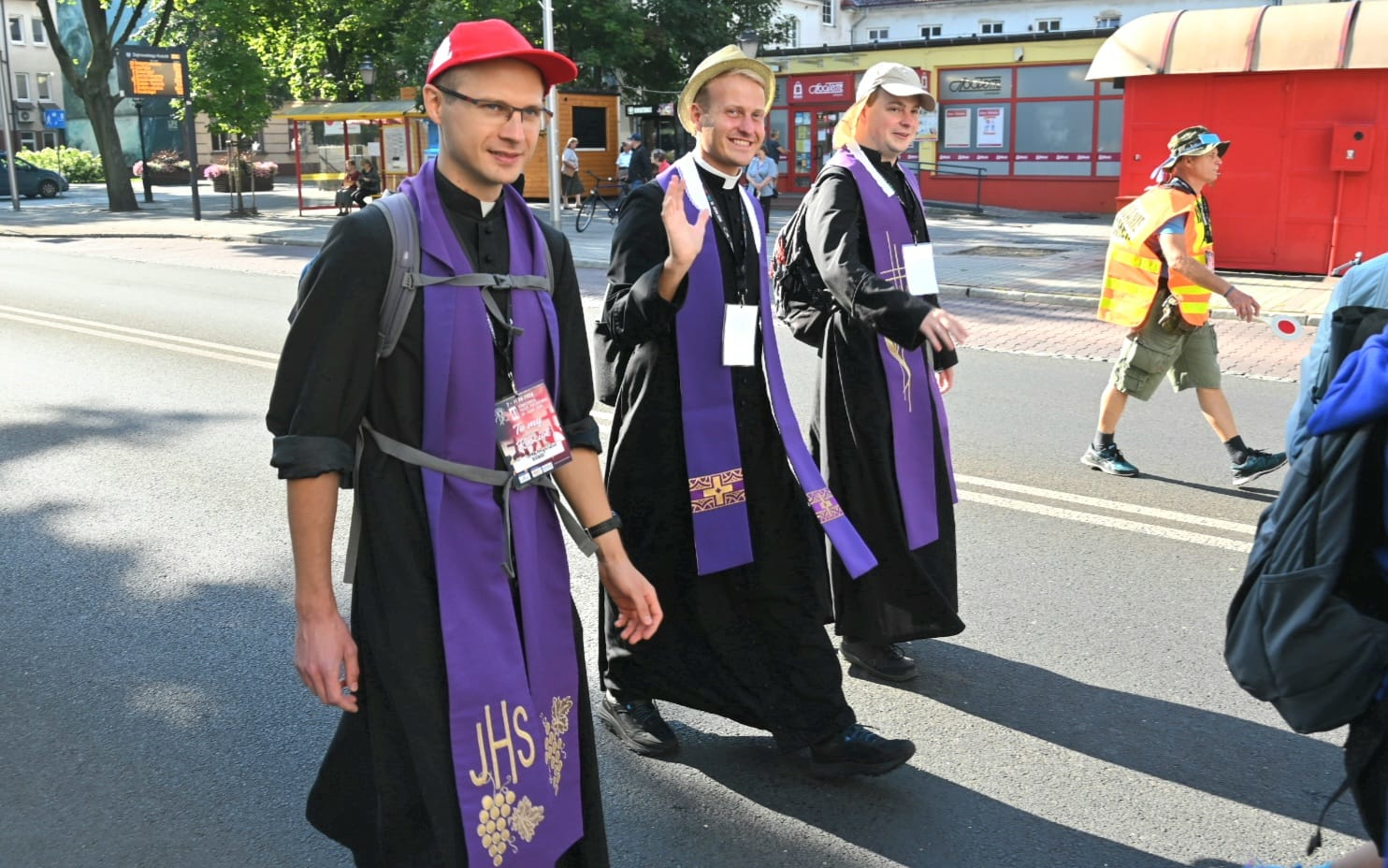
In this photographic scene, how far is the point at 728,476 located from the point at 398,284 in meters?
1.47

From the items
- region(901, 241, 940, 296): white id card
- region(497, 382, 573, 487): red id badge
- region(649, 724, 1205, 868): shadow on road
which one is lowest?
region(649, 724, 1205, 868): shadow on road

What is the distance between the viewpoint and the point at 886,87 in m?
4.03

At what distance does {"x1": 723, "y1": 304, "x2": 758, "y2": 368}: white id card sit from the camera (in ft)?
11.6

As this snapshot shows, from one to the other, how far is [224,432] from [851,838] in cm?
569

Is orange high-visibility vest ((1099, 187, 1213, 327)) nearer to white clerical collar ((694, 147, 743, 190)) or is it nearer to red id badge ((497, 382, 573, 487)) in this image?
white clerical collar ((694, 147, 743, 190))

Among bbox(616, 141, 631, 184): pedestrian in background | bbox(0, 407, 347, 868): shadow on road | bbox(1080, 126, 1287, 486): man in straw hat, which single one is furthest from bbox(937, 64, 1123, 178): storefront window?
bbox(0, 407, 347, 868): shadow on road

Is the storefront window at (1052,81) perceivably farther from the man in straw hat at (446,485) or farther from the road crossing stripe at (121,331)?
the man in straw hat at (446,485)

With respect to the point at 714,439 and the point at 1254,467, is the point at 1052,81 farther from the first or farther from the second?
the point at 714,439

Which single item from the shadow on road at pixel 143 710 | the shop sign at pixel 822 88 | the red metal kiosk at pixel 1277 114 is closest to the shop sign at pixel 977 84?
the shop sign at pixel 822 88

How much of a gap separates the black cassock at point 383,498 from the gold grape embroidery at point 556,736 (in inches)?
8.0

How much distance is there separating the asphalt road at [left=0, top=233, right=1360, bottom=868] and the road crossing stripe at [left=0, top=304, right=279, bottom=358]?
259cm

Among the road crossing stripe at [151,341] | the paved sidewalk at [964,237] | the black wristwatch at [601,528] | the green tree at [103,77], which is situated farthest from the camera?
the green tree at [103,77]

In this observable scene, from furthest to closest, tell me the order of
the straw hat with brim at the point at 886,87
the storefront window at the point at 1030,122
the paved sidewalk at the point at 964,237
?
the storefront window at the point at 1030,122 → the paved sidewalk at the point at 964,237 → the straw hat with brim at the point at 886,87

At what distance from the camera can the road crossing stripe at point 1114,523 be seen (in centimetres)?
567
